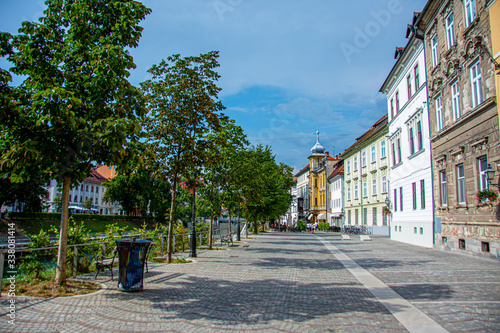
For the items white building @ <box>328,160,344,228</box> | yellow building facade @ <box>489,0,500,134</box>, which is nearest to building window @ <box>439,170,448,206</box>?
yellow building facade @ <box>489,0,500,134</box>

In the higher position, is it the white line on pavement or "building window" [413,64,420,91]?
"building window" [413,64,420,91]

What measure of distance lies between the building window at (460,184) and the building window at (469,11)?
6.56m

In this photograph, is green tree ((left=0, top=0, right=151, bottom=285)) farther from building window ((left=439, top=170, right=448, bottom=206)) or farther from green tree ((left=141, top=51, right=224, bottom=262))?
building window ((left=439, top=170, right=448, bottom=206))

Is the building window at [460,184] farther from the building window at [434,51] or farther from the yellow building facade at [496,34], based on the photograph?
the building window at [434,51]

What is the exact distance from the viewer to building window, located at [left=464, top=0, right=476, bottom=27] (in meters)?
16.0

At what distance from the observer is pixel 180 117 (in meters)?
14.0

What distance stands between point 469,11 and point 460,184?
313 inches

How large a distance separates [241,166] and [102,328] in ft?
55.8

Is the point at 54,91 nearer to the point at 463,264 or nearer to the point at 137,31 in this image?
the point at 137,31

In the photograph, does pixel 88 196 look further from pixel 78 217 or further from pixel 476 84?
pixel 476 84

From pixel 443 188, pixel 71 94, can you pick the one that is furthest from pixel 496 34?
pixel 71 94

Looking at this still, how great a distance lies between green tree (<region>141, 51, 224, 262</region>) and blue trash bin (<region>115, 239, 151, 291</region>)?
18.3ft

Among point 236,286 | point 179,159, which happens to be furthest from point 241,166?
point 236,286

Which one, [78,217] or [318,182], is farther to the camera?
[318,182]
